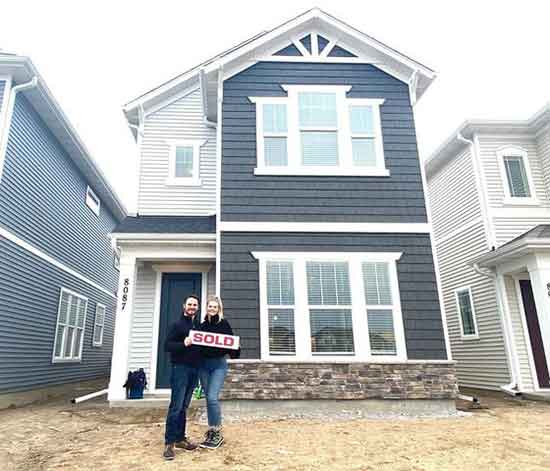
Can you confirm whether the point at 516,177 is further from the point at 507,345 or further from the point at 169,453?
the point at 169,453

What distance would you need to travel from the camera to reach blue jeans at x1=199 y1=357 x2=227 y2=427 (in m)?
4.27

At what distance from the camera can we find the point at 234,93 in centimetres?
813

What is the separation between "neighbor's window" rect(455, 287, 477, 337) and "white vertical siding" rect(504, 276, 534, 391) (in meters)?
1.34

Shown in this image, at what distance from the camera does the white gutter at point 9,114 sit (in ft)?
25.6

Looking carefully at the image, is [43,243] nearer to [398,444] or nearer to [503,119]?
[398,444]

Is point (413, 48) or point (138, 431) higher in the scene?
point (413, 48)

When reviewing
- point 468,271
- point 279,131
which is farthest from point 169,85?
point 468,271

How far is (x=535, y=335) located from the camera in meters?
9.27

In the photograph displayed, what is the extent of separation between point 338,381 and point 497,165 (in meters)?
7.32

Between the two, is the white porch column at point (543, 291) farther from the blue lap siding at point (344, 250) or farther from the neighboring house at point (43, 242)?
the neighboring house at point (43, 242)

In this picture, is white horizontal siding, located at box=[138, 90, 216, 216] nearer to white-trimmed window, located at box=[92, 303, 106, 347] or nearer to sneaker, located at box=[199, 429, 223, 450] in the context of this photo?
sneaker, located at box=[199, 429, 223, 450]

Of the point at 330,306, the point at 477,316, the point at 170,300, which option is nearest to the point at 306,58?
the point at 330,306

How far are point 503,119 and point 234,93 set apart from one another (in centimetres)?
684

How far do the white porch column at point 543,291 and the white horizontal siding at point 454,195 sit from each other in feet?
8.31
